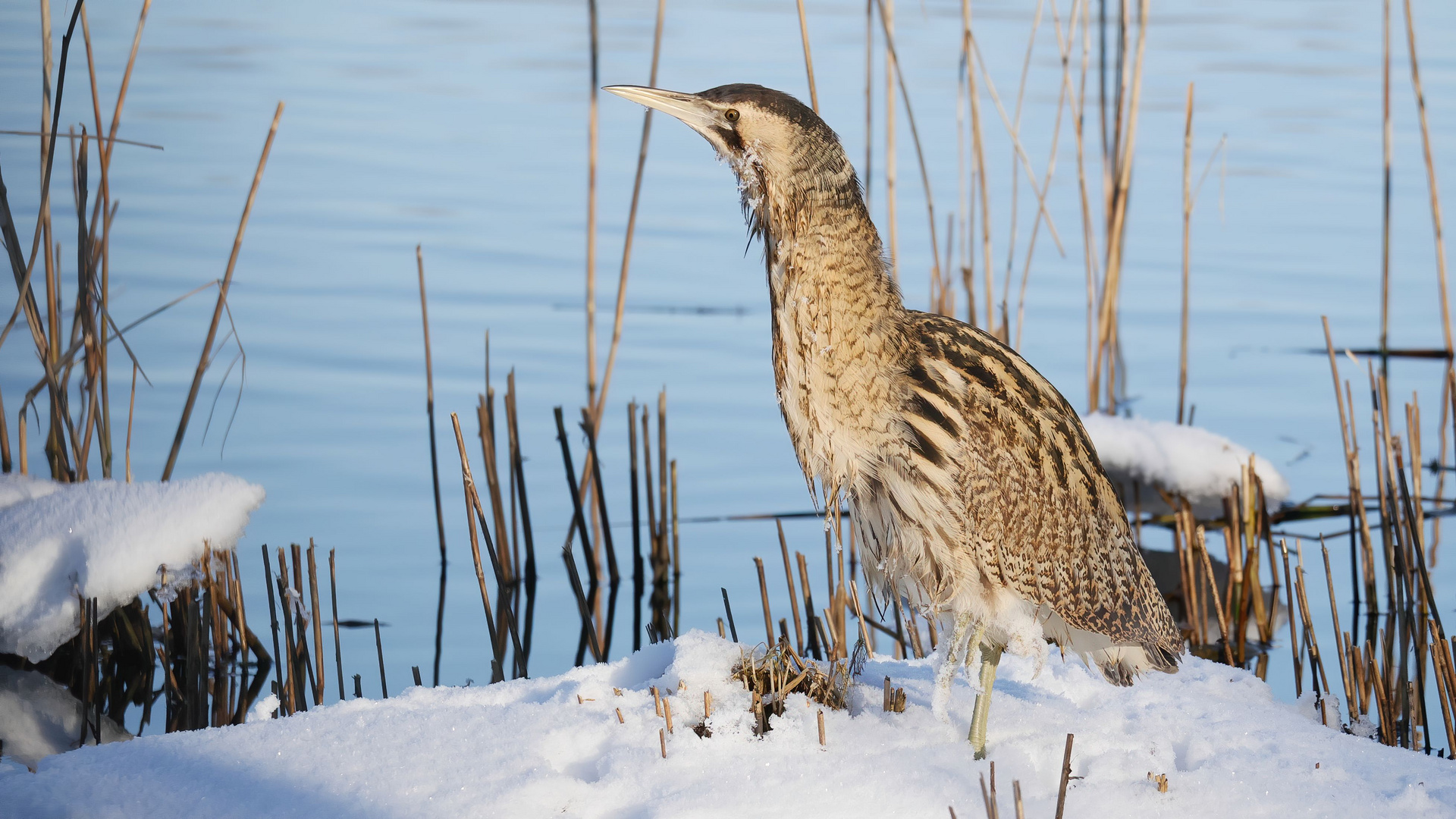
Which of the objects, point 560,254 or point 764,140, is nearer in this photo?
point 764,140

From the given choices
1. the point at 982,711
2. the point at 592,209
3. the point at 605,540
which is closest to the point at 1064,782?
the point at 982,711

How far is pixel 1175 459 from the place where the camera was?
604cm

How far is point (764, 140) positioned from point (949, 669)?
48.9 inches

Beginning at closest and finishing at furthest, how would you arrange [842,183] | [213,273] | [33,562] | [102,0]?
[842,183] → [33,562] → [213,273] → [102,0]

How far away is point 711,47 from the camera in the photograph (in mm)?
14094

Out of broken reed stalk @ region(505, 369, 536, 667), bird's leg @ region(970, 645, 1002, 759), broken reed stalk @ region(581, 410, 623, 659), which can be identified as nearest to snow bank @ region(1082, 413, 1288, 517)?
broken reed stalk @ region(581, 410, 623, 659)

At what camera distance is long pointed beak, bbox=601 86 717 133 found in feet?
11.0

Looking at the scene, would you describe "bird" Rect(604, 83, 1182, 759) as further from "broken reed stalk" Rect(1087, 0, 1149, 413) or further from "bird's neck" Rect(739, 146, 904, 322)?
"broken reed stalk" Rect(1087, 0, 1149, 413)

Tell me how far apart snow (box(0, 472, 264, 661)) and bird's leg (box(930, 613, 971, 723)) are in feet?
7.21

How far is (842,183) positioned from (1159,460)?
10.2 ft

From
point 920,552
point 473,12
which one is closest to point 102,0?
point 473,12

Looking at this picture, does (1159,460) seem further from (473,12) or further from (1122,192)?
(473,12)

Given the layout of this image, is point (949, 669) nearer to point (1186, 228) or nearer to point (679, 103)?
point (679, 103)

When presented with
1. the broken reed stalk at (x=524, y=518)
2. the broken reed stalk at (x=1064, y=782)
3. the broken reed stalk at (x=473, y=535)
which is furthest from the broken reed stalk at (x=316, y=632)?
the broken reed stalk at (x=1064, y=782)
